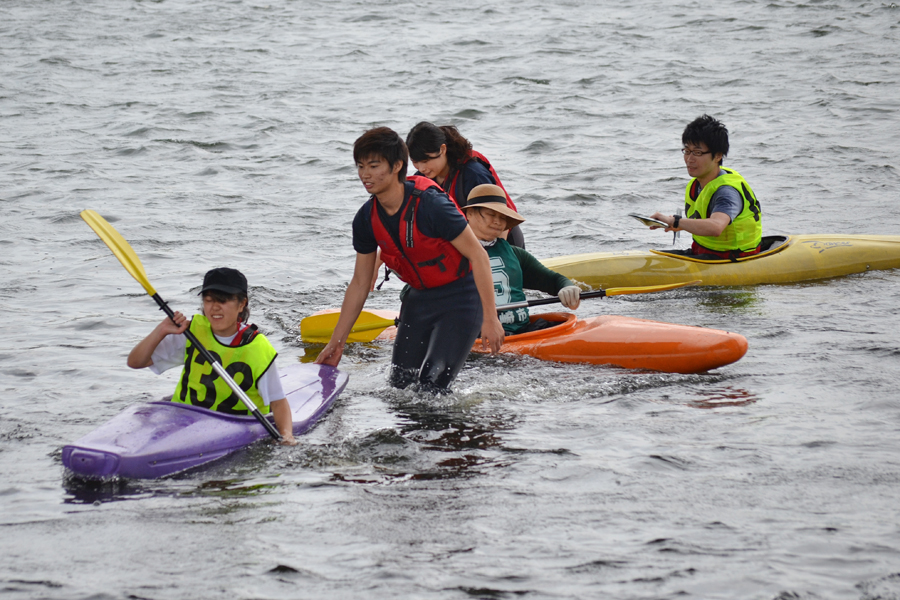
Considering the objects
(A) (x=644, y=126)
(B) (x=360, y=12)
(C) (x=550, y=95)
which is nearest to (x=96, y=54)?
(B) (x=360, y=12)

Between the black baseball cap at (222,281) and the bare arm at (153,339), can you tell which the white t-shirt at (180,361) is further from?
the black baseball cap at (222,281)

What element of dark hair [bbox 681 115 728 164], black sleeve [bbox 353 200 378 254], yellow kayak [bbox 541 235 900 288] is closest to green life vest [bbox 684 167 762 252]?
yellow kayak [bbox 541 235 900 288]

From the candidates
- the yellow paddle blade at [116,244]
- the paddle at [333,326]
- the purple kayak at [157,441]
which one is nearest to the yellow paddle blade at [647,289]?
the paddle at [333,326]

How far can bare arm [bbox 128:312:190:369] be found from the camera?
3.67 m

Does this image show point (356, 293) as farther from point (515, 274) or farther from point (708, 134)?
point (708, 134)

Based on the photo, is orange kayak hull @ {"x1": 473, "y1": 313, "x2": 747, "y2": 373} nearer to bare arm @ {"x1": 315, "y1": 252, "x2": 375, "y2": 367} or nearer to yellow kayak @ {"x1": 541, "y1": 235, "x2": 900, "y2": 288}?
A: bare arm @ {"x1": 315, "y1": 252, "x2": 375, "y2": 367}

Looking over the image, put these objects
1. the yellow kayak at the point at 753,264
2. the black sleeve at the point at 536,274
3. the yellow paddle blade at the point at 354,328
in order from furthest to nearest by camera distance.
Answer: the yellow kayak at the point at 753,264 → the yellow paddle blade at the point at 354,328 → the black sleeve at the point at 536,274

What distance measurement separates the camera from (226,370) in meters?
3.85

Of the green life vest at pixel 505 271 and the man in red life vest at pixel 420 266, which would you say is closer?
the man in red life vest at pixel 420 266

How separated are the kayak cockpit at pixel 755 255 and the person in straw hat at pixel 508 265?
2.13 metres

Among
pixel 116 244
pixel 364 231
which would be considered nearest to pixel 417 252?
pixel 364 231

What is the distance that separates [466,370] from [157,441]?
2136 mm

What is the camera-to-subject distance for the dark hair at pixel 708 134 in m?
6.57

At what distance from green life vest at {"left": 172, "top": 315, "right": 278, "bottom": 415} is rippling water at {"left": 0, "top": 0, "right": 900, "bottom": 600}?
0.24 metres
